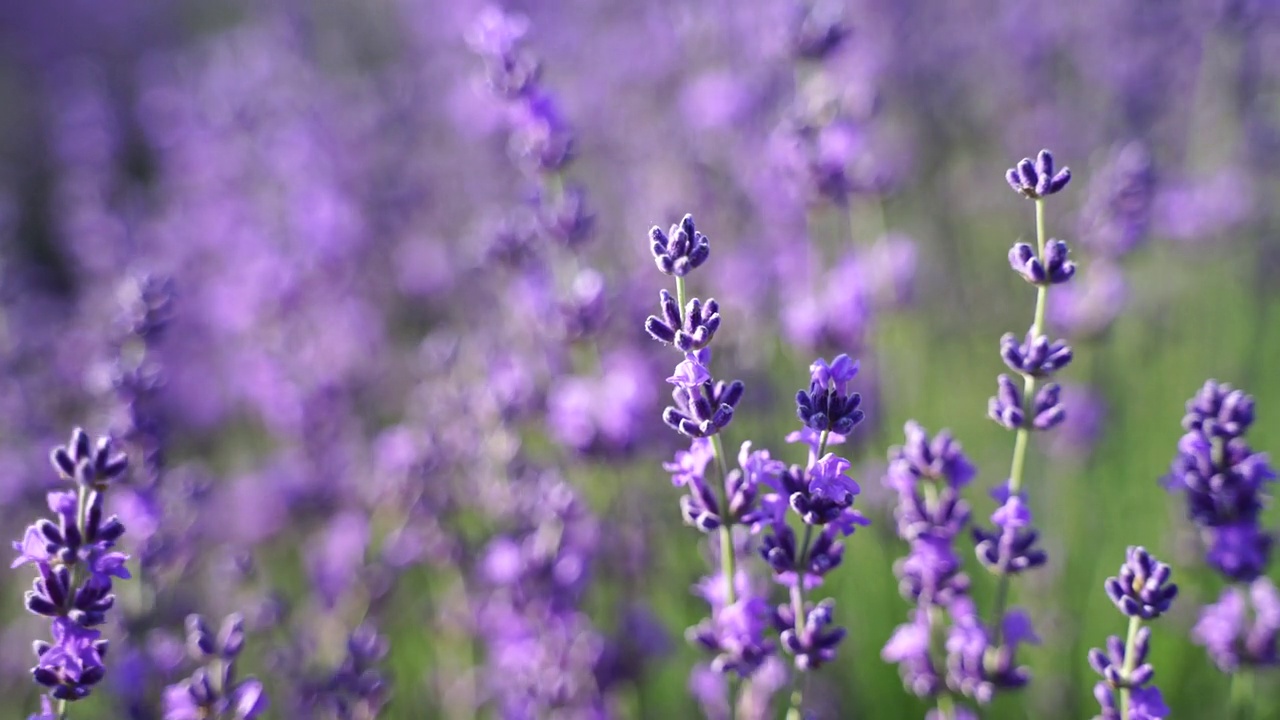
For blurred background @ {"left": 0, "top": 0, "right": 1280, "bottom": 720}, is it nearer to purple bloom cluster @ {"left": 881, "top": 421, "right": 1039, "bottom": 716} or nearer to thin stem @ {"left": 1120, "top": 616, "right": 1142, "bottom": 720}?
purple bloom cluster @ {"left": 881, "top": 421, "right": 1039, "bottom": 716}

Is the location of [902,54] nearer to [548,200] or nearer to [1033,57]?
[1033,57]

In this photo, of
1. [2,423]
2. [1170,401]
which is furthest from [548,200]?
[1170,401]

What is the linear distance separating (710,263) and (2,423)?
9.90 ft

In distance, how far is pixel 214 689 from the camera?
202 cm

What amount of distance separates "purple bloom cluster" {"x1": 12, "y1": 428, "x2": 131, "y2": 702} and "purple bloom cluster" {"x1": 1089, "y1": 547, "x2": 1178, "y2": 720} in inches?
66.0

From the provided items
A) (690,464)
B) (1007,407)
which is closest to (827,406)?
(690,464)

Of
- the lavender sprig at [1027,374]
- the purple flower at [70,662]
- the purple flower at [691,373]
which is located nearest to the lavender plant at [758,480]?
the purple flower at [691,373]

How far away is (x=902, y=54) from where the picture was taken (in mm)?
6047

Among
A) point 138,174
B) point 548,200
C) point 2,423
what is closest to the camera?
point 548,200

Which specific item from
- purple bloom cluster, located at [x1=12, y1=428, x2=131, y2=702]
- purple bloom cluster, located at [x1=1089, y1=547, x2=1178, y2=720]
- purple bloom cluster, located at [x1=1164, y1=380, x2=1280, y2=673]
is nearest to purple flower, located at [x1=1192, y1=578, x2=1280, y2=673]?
purple bloom cluster, located at [x1=1164, y1=380, x2=1280, y2=673]

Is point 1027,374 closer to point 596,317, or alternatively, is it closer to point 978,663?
point 978,663

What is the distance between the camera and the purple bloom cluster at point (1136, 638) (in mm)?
1756

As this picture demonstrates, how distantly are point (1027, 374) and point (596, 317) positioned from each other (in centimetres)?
145

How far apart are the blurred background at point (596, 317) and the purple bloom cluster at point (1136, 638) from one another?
2.33 ft
